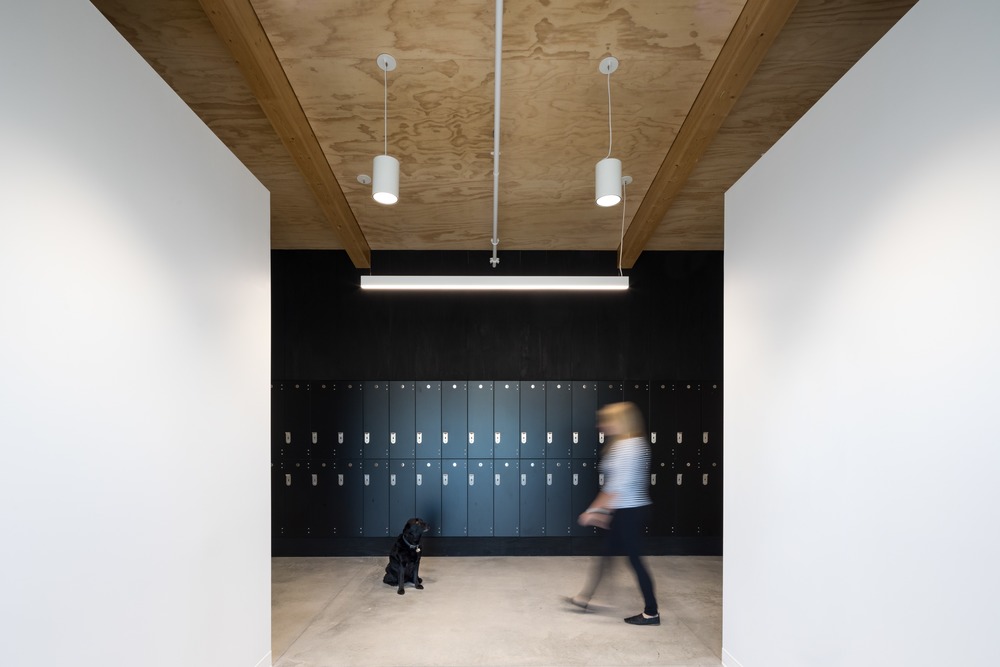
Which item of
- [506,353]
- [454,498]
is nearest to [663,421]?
[506,353]

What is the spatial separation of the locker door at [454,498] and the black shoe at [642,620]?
1.97 meters

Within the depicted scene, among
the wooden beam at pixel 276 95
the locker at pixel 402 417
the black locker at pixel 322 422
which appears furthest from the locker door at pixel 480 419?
the wooden beam at pixel 276 95

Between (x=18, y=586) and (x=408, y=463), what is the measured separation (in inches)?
155

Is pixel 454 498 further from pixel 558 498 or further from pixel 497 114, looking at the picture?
Answer: pixel 497 114

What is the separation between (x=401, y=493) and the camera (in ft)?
17.3

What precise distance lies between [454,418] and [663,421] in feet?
6.84

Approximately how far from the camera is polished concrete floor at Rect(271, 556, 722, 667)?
10.7 feet

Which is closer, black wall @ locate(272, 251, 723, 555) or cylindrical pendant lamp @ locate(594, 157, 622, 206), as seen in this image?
cylindrical pendant lamp @ locate(594, 157, 622, 206)

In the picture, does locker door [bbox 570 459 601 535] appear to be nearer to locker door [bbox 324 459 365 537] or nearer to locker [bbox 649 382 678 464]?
locker [bbox 649 382 678 464]

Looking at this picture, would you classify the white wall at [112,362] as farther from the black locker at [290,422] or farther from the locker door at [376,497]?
the black locker at [290,422]

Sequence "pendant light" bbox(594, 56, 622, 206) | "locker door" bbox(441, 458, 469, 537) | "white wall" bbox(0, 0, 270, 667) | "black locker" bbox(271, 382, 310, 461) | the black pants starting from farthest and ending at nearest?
"black locker" bbox(271, 382, 310, 461) < "locker door" bbox(441, 458, 469, 537) < the black pants < "pendant light" bbox(594, 56, 622, 206) < "white wall" bbox(0, 0, 270, 667)

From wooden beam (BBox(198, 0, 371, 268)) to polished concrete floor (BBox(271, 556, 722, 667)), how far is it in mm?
2959

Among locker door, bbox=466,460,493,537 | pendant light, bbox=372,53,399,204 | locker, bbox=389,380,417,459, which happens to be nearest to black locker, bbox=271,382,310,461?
locker, bbox=389,380,417,459

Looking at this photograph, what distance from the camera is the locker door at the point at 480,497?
5.25m
